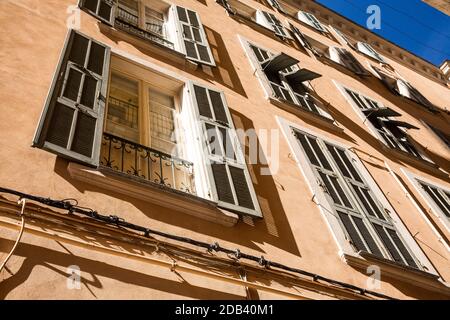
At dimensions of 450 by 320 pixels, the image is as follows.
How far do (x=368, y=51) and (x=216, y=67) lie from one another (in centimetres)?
1088

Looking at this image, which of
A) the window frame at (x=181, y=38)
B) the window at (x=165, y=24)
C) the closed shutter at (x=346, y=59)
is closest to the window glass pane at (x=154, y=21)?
the window at (x=165, y=24)

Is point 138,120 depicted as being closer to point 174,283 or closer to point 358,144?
point 174,283

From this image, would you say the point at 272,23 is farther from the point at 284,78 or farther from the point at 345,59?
the point at 284,78

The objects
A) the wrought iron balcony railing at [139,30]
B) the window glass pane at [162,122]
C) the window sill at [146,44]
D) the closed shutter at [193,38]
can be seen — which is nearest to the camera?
the window glass pane at [162,122]

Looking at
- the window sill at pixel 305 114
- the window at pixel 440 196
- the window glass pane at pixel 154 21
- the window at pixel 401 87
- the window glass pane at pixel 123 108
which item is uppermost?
the window at pixel 401 87

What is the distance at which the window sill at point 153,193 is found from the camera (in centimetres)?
341

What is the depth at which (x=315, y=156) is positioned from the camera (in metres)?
6.00

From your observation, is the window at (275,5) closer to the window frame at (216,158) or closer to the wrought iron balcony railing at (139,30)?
the wrought iron balcony railing at (139,30)

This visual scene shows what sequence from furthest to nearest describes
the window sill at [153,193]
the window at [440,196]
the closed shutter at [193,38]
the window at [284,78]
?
the window at [284,78] → the window at [440,196] → the closed shutter at [193,38] → the window sill at [153,193]

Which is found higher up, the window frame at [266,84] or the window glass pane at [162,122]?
the window frame at [266,84]

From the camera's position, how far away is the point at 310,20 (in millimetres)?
13859

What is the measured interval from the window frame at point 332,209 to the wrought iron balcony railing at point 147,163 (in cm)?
187

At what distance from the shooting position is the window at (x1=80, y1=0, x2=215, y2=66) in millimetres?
6486

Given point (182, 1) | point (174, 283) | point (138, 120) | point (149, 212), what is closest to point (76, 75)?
point (138, 120)
